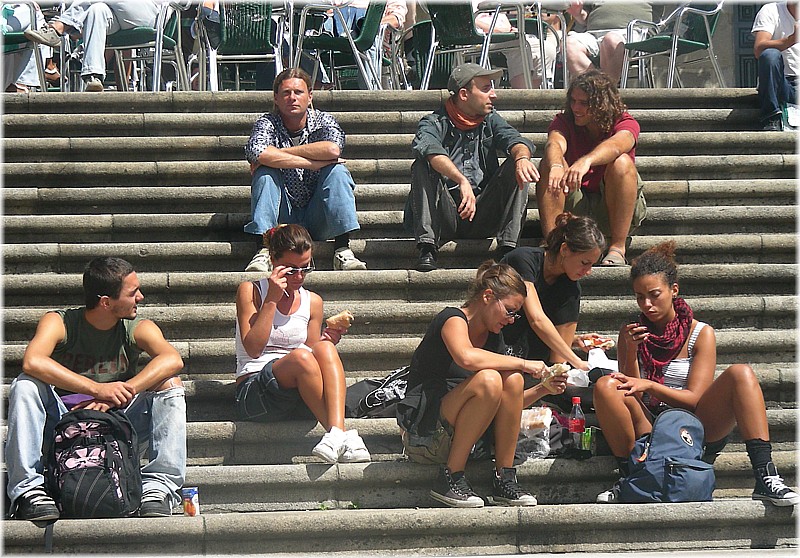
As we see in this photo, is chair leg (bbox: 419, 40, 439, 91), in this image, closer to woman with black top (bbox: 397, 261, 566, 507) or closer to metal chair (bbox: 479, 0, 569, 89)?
metal chair (bbox: 479, 0, 569, 89)

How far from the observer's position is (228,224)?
21.9ft

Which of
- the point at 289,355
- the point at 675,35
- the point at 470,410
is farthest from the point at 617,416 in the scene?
the point at 675,35

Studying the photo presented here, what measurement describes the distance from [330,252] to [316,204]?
271mm

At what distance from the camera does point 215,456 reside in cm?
523

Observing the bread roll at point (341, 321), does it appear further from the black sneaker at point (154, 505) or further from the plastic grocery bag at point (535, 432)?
the black sneaker at point (154, 505)

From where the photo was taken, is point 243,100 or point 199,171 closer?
point 199,171

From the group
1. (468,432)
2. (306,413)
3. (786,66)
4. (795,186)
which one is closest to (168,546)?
(306,413)

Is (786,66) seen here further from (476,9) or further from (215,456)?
(215,456)

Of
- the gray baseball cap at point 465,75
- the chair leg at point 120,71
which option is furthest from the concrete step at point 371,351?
the chair leg at point 120,71

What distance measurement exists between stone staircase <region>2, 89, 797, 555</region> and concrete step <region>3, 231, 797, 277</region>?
1cm

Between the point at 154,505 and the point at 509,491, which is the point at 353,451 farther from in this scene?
the point at 154,505

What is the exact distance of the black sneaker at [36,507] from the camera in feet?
14.6

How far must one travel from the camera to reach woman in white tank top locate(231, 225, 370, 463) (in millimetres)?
5012

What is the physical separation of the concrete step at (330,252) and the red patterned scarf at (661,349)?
1387 millimetres
